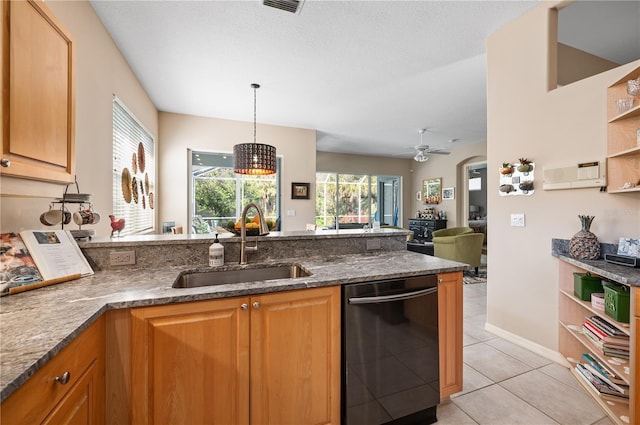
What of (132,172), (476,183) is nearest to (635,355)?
(132,172)

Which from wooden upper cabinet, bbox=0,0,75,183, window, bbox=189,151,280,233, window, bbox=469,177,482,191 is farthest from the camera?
window, bbox=469,177,482,191

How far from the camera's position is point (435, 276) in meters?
1.63

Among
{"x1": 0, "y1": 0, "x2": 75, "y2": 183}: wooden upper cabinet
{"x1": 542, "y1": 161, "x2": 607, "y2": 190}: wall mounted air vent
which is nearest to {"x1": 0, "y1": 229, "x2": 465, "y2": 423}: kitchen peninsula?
{"x1": 0, "y1": 0, "x2": 75, "y2": 183}: wooden upper cabinet

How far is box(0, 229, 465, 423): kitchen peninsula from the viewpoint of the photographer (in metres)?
0.81

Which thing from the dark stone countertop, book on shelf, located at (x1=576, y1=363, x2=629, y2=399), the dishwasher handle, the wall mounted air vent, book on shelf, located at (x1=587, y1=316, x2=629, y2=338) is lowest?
book on shelf, located at (x1=576, y1=363, x2=629, y2=399)

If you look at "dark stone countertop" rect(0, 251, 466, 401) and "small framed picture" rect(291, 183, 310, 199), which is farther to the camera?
"small framed picture" rect(291, 183, 310, 199)

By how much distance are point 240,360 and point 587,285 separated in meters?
2.36

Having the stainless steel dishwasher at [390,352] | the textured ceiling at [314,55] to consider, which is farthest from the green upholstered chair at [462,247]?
the stainless steel dishwasher at [390,352]

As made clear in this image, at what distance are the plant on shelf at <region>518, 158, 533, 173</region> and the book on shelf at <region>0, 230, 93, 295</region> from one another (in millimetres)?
3182

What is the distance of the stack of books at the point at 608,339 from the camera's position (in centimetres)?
175

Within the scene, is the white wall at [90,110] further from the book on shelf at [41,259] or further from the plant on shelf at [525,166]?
the plant on shelf at [525,166]

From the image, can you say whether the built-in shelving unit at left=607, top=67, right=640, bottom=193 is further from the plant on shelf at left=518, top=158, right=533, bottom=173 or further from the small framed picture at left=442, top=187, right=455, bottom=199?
the small framed picture at left=442, top=187, right=455, bottom=199

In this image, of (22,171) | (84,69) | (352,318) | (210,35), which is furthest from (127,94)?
(352,318)

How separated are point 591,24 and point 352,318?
3352 mm
